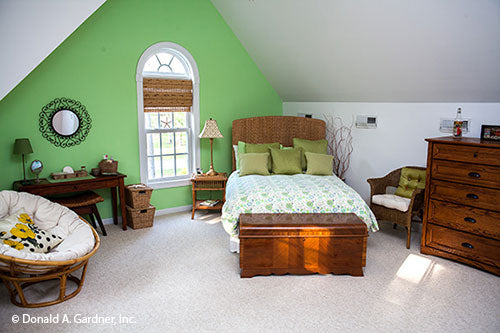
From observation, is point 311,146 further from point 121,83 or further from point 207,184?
point 121,83

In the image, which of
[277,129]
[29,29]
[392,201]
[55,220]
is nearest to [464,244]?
[392,201]

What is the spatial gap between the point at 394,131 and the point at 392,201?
3.77 ft

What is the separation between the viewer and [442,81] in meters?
4.35

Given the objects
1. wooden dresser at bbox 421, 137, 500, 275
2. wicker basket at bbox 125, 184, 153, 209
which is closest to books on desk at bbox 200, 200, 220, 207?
wicker basket at bbox 125, 184, 153, 209

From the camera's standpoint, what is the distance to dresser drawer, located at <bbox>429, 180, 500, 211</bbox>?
3.68 metres

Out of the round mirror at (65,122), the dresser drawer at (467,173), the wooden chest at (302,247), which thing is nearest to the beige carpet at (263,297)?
the wooden chest at (302,247)

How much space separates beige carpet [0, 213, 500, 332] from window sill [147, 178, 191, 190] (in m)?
1.34

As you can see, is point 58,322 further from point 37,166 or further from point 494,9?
point 494,9

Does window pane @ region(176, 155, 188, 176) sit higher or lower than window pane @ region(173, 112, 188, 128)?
lower

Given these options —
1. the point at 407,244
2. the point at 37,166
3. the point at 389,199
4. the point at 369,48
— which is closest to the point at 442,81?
the point at 369,48

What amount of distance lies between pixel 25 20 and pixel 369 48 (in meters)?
3.54

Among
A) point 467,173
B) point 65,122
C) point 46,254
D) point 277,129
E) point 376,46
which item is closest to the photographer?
point 46,254

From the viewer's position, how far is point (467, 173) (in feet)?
12.6

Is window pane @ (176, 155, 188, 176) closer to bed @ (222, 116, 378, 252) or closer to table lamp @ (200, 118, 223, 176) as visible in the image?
table lamp @ (200, 118, 223, 176)
